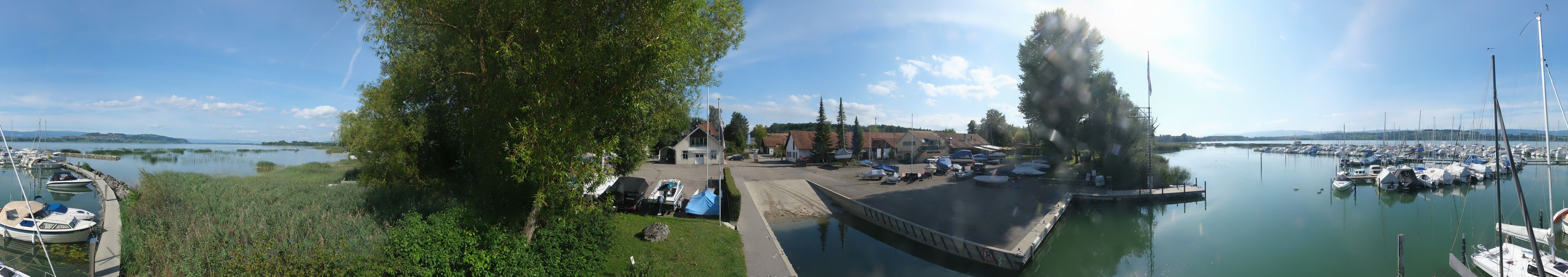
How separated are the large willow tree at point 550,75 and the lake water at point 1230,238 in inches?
233

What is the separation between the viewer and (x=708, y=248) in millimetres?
9938

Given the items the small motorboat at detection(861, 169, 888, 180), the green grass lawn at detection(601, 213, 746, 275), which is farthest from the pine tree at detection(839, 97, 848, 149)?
the green grass lawn at detection(601, 213, 746, 275)

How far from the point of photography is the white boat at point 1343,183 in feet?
80.5

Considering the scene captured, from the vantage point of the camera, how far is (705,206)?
14219 millimetres

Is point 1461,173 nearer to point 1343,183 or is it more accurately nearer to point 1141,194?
point 1343,183

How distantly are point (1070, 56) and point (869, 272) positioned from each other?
62.8 ft

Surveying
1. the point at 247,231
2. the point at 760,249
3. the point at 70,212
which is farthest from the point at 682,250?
the point at 70,212

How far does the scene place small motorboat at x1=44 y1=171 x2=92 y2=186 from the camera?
2288 cm

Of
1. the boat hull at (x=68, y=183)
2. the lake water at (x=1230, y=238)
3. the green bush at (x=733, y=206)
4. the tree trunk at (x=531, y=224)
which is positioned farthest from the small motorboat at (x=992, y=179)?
the boat hull at (x=68, y=183)

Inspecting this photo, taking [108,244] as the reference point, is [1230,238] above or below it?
below

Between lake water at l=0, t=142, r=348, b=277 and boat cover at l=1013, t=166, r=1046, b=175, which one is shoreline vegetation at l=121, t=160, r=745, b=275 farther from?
boat cover at l=1013, t=166, r=1046, b=175

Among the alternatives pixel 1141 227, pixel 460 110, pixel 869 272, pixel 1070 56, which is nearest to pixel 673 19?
pixel 460 110

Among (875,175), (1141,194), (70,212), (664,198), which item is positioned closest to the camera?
(70,212)

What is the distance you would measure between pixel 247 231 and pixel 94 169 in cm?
→ 3492
